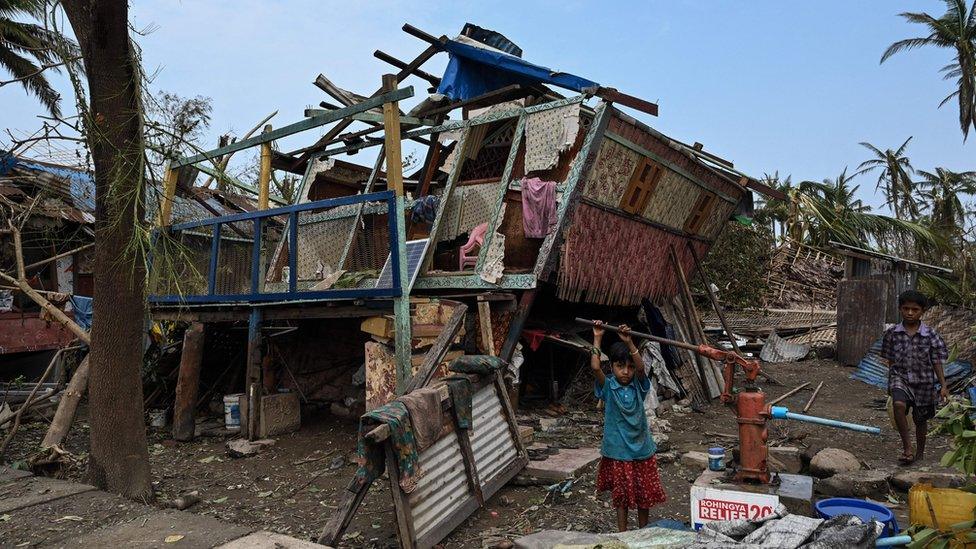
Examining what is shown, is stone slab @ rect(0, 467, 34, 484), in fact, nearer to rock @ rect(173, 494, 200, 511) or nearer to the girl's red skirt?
rock @ rect(173, 494, 200, 511)

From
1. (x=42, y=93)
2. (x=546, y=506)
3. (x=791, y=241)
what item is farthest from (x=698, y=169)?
(x=42, y=93)

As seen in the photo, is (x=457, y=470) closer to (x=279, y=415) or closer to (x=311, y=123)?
(x=279, y=415)

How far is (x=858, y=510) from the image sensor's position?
12.3ft

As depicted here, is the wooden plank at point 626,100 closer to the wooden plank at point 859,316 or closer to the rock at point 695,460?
the rock at point 695,460

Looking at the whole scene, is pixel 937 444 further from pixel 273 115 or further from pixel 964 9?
pixel 964 9

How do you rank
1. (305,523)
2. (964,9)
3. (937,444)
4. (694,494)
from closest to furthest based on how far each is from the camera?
(694,494) → (305,523) → (937,444) → (964,9)

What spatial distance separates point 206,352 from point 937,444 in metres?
10.4

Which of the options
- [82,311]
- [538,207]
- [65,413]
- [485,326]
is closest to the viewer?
[65,413]

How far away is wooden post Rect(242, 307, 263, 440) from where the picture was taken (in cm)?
794

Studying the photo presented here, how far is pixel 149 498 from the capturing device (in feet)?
18.0

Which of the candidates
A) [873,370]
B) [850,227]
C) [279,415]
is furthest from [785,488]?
[850,227]

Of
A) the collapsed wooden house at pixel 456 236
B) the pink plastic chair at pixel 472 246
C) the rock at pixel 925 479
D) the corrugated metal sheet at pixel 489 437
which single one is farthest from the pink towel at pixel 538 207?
the rock at pixel 925 479

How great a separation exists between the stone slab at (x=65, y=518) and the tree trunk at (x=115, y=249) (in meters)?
0.57

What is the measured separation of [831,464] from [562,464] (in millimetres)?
2427
